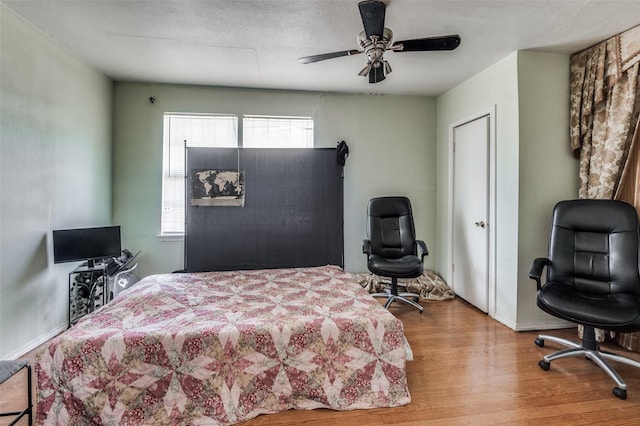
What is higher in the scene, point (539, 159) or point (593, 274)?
point (539, 159)

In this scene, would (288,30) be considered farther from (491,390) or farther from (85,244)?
(491,390)

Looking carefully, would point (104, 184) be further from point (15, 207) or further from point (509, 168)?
point (509, 168)

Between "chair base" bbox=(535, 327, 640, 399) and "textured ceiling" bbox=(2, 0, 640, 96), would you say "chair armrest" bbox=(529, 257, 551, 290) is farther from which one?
"textured ceiling" bbox=(2, 0, 640, 96)

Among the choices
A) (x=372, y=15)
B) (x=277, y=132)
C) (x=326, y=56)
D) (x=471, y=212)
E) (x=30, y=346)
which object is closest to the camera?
(x=372, y=15)

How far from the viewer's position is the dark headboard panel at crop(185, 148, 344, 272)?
354 centimetres

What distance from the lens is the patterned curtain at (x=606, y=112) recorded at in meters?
2.34

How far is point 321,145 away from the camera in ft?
12.8

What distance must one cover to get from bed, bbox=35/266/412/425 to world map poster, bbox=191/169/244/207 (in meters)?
1.78

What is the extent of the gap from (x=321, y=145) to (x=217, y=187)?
57.3 inches

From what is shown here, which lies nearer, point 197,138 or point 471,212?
point 471,212

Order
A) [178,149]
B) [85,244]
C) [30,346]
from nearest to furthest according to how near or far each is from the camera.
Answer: [30,346], [85,244], [178,149]

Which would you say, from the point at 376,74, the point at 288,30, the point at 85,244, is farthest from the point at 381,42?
the point at 85,244

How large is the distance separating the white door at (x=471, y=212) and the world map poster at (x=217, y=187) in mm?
2722

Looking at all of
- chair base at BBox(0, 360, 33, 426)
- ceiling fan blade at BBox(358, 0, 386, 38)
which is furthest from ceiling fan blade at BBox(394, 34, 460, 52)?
chair base at BBox(0, 360, 33, 426)
